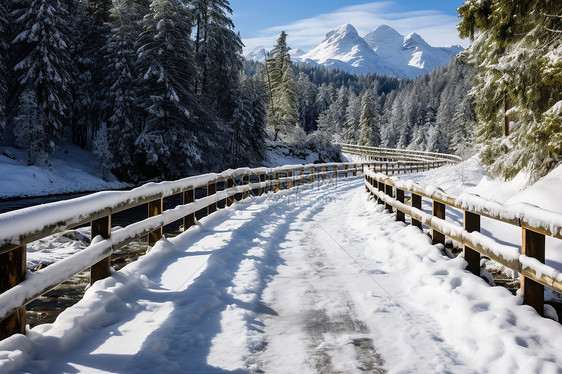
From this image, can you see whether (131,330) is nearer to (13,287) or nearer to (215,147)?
(13,287)

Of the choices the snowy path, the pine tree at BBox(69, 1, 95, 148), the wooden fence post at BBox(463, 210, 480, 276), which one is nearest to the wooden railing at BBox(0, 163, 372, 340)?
the snowy path

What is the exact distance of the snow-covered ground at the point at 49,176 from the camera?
1018 inches

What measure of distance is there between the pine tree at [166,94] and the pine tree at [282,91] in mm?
28145

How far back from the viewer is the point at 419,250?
6379 mm

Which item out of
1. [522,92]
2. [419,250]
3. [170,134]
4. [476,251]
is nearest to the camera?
[476,251]

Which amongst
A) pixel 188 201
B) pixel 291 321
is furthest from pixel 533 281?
pixel 188 201

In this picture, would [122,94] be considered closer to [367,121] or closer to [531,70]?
[531,70]

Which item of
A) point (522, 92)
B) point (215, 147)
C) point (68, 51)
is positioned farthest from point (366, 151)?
point (522, 92)

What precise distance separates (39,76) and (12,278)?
3377cm

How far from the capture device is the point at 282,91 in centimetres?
6644

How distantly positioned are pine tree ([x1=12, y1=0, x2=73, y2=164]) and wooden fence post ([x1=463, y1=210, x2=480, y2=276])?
31.8 metres

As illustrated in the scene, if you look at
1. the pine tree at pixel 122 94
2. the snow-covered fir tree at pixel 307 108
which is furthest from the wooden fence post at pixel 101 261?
the snow-covered fir tree at pixel 307 108

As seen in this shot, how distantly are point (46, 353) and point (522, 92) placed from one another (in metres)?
10.9

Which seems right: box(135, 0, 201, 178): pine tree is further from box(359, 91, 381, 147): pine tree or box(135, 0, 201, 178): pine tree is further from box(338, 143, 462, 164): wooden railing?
box(359, 91, 381, 147): pine tree
